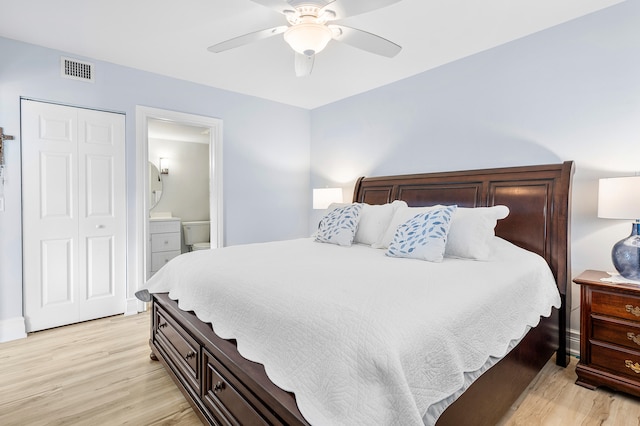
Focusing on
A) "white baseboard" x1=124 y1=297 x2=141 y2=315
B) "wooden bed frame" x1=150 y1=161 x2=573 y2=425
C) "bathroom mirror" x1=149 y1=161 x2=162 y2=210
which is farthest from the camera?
"bathroom mirror" x1=149 y1=161 x2=162 y2=210

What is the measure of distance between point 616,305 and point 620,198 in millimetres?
634

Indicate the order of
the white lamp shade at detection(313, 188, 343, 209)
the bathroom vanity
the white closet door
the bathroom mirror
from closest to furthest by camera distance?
the white closet door, the white lamp shade at detection(313, 188, 343, 209), the bathroom vanity, the bathroom mirror

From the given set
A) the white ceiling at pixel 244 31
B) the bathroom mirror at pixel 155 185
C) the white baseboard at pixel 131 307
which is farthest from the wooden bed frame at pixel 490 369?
the bathroom mirror at pixel 155 185

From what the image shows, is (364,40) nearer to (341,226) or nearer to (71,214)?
(341,226)

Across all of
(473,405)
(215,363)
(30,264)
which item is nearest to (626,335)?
(473,405)

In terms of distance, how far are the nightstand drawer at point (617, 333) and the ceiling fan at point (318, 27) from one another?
7.06 feet

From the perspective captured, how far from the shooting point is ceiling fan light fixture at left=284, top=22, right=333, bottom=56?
1959 mm

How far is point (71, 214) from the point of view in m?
3.01

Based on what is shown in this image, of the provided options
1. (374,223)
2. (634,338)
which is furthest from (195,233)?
(634,338)

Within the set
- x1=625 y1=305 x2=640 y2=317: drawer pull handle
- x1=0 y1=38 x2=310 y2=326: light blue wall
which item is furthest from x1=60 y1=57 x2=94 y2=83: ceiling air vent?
x1=625 y1=305 x2=640 y2=317: drawer pull handle

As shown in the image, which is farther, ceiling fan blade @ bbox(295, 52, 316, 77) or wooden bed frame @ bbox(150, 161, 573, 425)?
ceiling fan blade @ bbox(295, 52, 316, 77)

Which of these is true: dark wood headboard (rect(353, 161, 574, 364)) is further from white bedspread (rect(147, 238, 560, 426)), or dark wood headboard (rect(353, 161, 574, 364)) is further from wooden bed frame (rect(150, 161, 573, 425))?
white bedspread (rect(147, 238, 560, 426))

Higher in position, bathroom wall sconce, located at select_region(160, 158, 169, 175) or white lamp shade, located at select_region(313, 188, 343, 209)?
bathroom wall sconce, located at select_region(160, 158, 169, 175)

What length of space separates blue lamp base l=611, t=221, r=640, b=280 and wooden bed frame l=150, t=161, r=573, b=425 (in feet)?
1.04
